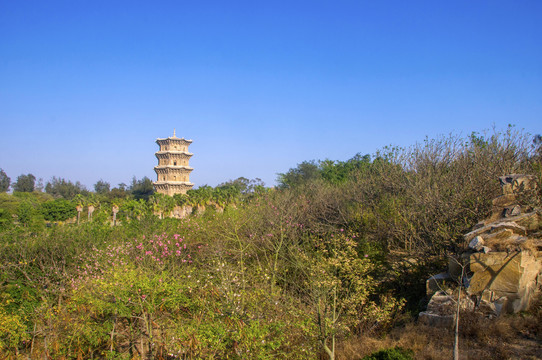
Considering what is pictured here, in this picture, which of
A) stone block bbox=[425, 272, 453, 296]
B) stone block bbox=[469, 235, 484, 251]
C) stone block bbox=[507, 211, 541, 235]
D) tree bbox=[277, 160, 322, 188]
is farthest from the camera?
tree bbox=[277, 160, 322, 188]

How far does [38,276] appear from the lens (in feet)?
40.6

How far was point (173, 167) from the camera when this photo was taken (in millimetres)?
60906

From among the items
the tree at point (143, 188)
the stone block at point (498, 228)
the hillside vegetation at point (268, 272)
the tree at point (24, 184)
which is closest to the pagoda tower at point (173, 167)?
the tree at point (143, 188)

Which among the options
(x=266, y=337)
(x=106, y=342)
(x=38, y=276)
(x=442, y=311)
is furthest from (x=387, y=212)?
(x=38, y=276)

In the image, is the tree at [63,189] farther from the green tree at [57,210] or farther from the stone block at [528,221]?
the stone block at [528,221]

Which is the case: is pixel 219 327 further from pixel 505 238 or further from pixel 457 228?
pixel 457 228

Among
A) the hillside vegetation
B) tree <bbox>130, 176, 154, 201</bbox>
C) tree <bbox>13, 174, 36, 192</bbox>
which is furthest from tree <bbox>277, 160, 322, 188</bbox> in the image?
tree <bbox>13, 174, 36, 192</bbox>

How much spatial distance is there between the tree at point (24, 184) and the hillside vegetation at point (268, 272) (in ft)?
237

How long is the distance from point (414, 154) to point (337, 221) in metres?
4.05

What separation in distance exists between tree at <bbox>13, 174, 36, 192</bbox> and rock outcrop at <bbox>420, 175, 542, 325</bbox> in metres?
86.7

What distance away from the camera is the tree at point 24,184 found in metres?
79.1

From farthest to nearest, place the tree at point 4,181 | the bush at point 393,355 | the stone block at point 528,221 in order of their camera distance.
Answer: the tree at point 4,181
the stone block at point 528,221
the bush at point 393,355

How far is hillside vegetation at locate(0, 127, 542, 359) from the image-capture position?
743 cm

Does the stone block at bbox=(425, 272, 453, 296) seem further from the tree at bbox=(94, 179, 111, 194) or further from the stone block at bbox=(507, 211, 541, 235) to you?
the tree at bbox=(94, 179, 111, 194)
